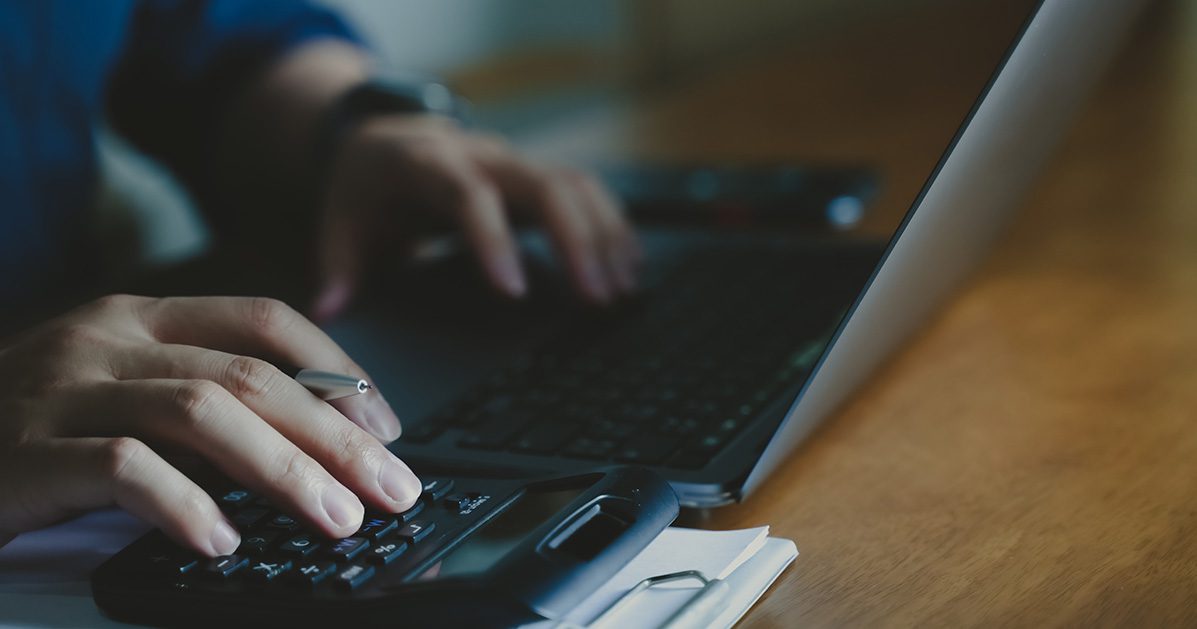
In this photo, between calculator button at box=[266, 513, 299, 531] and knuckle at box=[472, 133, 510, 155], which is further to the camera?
knuckle at box=[472, 133, 510, 155]

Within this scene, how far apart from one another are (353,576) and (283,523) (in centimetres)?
5

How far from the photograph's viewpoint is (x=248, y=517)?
0.43 m

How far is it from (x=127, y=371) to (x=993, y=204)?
1.35ft

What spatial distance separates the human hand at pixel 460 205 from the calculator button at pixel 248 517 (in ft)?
1.07

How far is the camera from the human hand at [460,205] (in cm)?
77

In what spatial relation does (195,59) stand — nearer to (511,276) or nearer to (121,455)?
(511,276)

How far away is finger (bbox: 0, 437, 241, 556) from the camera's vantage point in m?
0.41

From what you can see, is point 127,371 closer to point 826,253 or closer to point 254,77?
point 826,253

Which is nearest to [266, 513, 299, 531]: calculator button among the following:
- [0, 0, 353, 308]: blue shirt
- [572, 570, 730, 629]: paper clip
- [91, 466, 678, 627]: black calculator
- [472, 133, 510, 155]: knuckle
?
[91, 466, 678, 627]: black calculator

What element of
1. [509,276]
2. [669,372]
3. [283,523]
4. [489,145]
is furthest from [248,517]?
[489,145]

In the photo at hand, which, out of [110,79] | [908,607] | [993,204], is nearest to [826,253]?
[993,204]

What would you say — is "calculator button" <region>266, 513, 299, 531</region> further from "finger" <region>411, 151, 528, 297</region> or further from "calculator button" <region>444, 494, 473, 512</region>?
"finger" <region>411, 151, 528, 297</region>

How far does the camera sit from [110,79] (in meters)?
1.07

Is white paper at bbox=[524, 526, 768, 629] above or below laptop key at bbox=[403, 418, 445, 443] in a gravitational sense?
below
